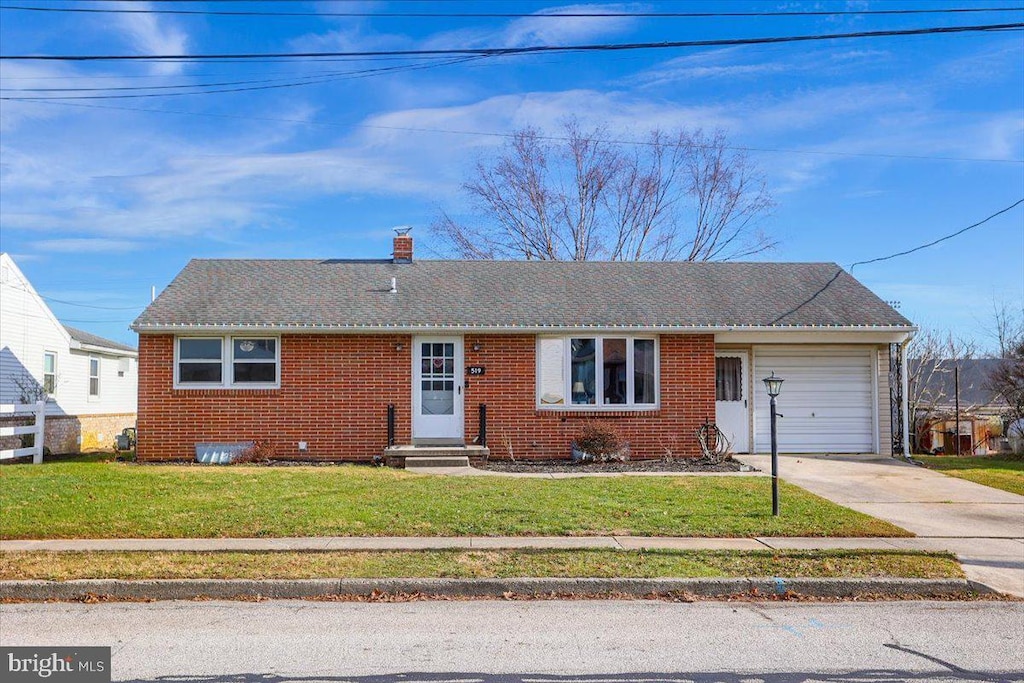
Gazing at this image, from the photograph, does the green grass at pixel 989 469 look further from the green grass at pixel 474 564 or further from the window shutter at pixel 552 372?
the window shutter at pixel 552 372

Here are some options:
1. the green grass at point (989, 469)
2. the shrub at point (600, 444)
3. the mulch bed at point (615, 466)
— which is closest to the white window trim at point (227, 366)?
the mulch bed at point (615, 466)

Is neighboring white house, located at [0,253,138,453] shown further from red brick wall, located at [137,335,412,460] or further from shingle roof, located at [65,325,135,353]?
red brick wall, located at [137,335,412,460]

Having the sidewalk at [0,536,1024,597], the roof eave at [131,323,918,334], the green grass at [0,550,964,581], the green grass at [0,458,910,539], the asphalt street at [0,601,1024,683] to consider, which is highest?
the roof eave at [131,323,918,334]

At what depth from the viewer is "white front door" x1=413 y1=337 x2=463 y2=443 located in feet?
54.3

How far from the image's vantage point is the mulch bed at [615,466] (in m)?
15.0

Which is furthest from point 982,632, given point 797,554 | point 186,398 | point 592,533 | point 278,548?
point 186,398

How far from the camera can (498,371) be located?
16.6 m

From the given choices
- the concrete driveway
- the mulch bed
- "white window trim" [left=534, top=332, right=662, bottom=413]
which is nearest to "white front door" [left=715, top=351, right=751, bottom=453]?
the concrete driveway

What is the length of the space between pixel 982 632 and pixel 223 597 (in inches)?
244

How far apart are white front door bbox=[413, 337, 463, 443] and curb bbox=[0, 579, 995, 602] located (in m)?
8.84

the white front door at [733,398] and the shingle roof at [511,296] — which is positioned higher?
the shingle roof at [511,296]

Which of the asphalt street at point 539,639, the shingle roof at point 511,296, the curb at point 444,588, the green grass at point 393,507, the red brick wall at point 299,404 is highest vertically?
the shingle roof at point 511,296

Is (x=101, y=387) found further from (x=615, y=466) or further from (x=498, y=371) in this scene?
(x=615, y=466)

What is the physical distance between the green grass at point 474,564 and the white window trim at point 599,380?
802 cm
